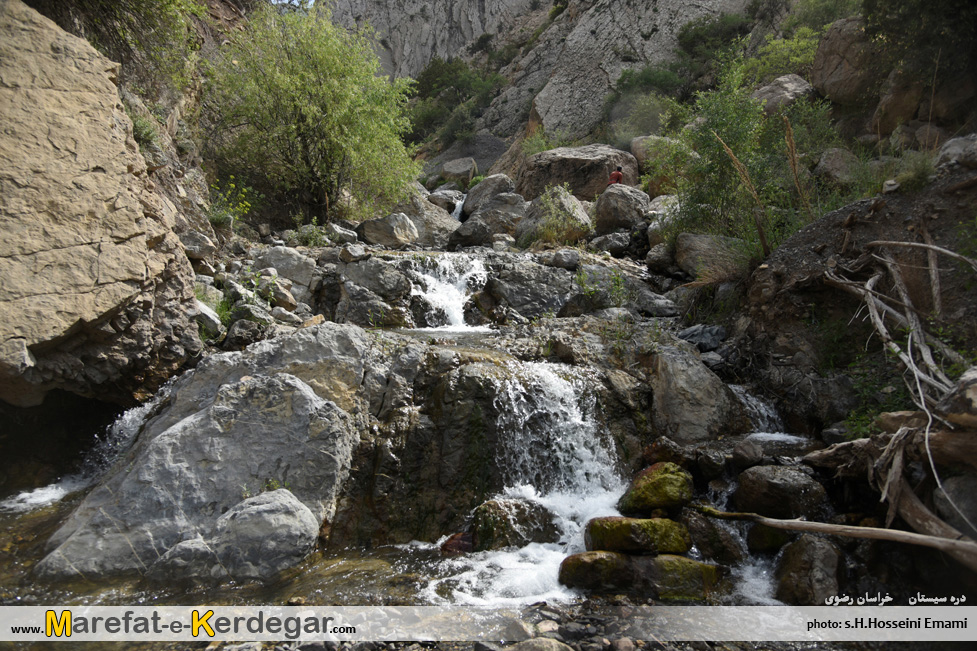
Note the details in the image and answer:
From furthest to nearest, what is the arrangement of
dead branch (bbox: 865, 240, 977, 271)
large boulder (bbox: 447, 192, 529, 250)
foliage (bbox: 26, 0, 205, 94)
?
large boulder (bbox: 447, 192, 529, 250)
foliage (bbox: 26, 0, 205, 94)
dead branch (bbox: 865, 240, 977, 271)

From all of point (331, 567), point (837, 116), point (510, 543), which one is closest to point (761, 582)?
point (510, 543)

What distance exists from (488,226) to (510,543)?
10790 mm

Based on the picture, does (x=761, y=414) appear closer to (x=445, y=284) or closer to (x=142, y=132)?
(x=445, y=284)

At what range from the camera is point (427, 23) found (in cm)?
5269

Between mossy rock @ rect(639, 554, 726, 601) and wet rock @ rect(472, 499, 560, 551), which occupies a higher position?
wet rock @ rect(472, 499, 560, 551)

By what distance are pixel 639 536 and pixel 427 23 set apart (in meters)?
58.7

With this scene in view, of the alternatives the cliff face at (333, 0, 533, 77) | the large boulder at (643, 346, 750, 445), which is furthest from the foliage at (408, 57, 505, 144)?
the large boulder at (643, 346, 750, 445)

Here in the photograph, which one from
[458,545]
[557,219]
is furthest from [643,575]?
[557,219]

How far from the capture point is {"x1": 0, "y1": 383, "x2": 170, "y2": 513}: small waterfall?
507 centimetres

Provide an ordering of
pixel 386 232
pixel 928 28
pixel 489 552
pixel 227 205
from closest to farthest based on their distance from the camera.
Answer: pixel 489 552, pixel 928 28, pixel 227 205, pixel 386 232

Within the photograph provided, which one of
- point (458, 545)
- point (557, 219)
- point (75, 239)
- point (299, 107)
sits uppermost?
point (299, 107)

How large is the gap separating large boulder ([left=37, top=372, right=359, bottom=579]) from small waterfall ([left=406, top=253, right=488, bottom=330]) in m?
4.39

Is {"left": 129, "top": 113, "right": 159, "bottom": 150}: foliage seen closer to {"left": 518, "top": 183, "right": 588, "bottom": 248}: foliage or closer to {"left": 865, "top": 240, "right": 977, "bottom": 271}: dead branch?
{"left": 518, "top": 183, "right": 588, "bottom": 248}: foliage

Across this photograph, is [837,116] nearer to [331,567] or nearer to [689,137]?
[689,137]
